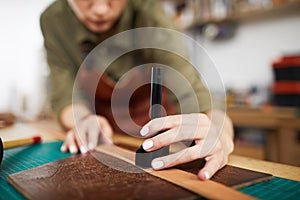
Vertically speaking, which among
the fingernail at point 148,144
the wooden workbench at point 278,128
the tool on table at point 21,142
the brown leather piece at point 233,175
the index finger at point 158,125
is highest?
the index finger at point 158,125

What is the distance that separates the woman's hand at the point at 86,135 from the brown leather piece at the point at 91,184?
0.16 m

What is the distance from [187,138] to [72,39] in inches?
30.4

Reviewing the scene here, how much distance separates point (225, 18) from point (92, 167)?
1.89 metres

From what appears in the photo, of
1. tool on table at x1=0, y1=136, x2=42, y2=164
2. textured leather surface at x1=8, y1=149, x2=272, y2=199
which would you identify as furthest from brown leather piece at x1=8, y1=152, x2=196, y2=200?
tool on table at x1=0, y1=136, x2=42, y2=164

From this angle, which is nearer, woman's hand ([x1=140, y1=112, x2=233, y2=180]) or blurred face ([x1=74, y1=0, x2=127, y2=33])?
woman's hand ([x1=140, y1=112, x2=233, y2=180])

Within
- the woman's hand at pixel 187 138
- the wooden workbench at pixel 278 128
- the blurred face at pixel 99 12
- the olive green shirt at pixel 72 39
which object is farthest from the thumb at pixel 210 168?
the wooden workbench at pixel 278 128

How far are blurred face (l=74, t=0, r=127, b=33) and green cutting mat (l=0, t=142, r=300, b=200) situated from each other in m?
0.41

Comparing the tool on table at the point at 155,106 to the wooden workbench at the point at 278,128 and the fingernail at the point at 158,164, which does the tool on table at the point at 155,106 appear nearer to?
the fingernail at the point at 158,164

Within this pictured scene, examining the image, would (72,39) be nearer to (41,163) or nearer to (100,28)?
(100,28)

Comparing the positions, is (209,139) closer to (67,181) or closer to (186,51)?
(67,181)

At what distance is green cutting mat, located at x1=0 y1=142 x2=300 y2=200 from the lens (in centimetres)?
44

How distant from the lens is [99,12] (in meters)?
0.91

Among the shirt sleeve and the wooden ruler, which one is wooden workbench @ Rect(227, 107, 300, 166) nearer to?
the shirt sleeve

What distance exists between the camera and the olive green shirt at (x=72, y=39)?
1.04m
